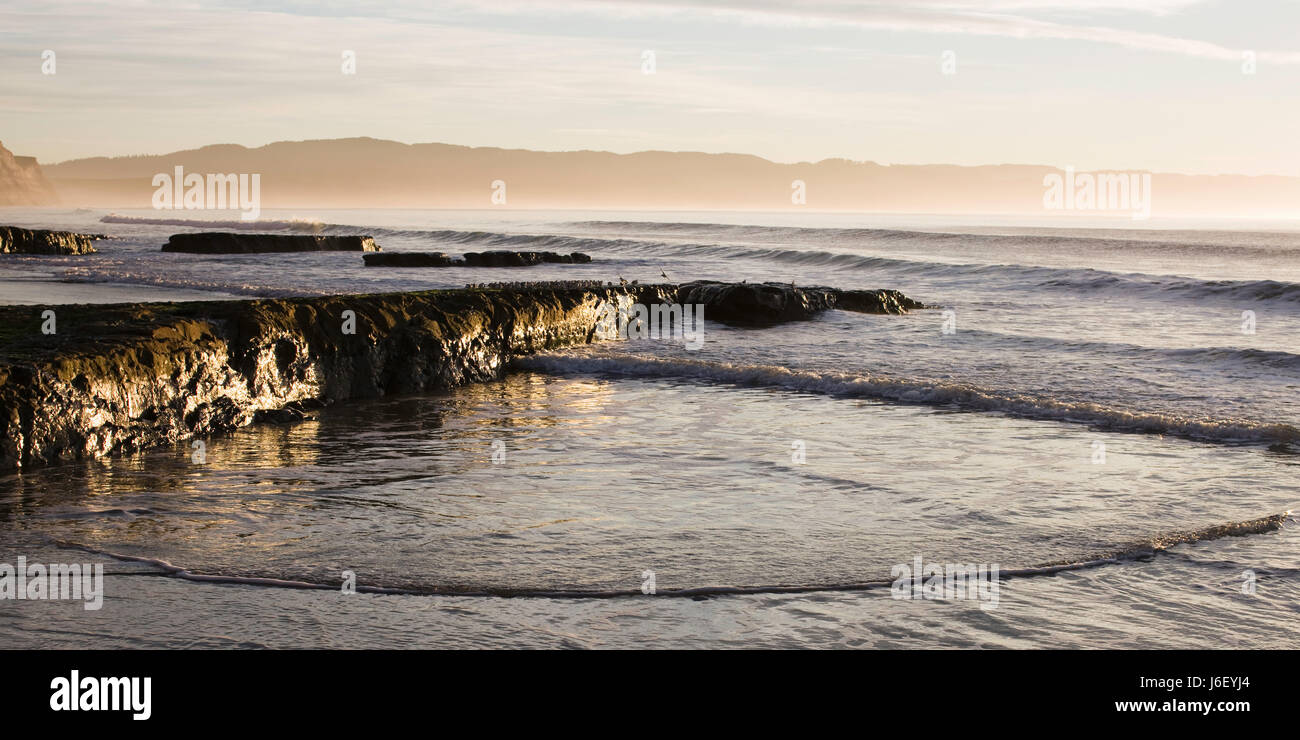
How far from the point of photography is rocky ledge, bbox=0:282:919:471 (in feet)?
27.7

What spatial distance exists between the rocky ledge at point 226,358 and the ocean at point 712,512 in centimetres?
36

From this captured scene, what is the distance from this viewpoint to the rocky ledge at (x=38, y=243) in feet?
133

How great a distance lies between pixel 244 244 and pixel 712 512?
1644 inches

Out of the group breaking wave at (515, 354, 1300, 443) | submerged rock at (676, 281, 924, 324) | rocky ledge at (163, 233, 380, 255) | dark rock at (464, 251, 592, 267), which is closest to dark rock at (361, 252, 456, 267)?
dark rock at (464, 251, 592, 267)

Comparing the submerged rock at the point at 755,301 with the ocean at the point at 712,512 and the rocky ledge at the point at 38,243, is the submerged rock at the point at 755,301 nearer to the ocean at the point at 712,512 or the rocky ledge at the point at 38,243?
the ocean at the point at 712,512

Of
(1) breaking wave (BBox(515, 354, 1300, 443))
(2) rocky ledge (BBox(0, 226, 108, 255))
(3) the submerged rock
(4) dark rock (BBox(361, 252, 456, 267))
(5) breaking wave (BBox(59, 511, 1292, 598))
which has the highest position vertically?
(2) rocky ledge (BBox(0, 226, 108, 255))

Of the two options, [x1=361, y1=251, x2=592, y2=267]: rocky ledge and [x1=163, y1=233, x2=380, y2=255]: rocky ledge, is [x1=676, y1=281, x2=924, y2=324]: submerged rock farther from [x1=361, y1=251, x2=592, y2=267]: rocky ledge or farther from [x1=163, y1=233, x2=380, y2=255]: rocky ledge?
[x1=163, y1=233, x2=380, y2=255]: rocky ledge

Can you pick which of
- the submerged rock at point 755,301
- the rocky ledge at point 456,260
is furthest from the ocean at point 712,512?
the rocky ledge at point 456,260

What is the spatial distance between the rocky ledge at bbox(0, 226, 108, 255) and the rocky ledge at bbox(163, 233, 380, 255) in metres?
3.79
